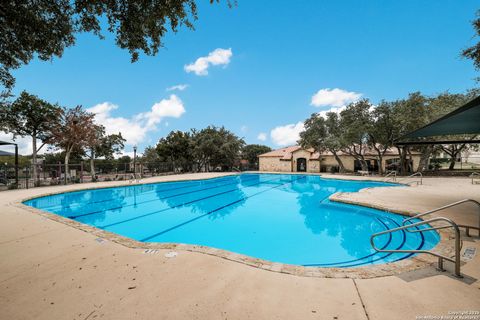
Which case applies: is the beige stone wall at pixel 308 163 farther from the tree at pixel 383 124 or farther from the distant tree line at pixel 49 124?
the distant tree line at pixel 49 124

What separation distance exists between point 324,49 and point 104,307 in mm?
18040

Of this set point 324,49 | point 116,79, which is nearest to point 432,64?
point 324,49

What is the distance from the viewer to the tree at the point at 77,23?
3.34 m

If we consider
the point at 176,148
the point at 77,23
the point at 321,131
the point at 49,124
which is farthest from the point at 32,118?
the point at 321,131

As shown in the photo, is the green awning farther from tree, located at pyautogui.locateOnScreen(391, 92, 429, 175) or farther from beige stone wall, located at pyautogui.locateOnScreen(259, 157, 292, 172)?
beige stone wall, located at pyautogui.locateOnScreen(259, 157, 292, 172)

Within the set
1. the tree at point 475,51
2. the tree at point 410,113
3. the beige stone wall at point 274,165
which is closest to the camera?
the tree at point 475,51

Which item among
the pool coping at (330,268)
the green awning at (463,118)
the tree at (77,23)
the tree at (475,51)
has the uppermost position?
the tree at (475,51)

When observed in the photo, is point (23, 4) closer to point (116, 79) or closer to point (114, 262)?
point (114, 262)

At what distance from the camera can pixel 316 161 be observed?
28000 millimetres

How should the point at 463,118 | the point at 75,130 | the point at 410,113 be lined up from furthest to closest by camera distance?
the point at 75,130, the point at 410,113, the point at 463,118

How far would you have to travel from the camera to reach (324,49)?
15.3m

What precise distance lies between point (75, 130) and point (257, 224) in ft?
60.2

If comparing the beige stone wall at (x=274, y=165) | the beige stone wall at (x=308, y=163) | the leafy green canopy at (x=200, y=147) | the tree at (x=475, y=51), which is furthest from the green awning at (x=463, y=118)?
the beige stone wall at (x=274, y=165)

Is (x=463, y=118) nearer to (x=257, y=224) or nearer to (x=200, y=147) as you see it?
(x=257, y=224)
